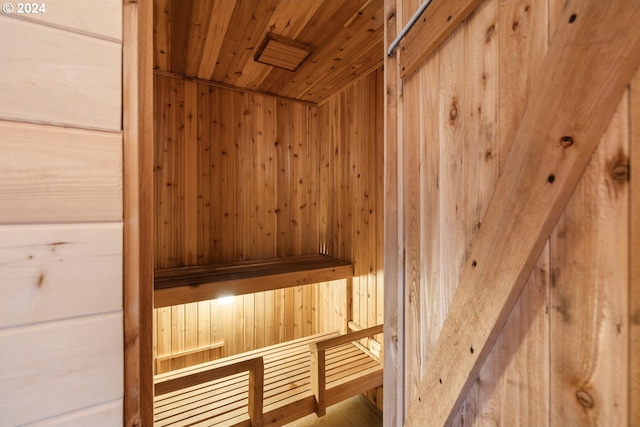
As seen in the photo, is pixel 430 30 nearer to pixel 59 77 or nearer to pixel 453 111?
pixel 453 111

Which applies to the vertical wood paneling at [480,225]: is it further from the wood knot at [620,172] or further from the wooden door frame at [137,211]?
the wooden door frame at [137,211]

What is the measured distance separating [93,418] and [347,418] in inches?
112

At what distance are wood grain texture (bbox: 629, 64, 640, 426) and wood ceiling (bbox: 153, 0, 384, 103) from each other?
5.94ft

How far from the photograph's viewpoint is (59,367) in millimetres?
473

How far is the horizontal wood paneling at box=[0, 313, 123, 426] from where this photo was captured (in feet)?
1.47

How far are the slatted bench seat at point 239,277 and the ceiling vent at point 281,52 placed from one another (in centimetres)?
206

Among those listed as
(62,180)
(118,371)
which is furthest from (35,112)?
(118,371)

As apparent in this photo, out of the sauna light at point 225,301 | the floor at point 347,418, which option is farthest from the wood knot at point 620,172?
the sauna light at point 225,301

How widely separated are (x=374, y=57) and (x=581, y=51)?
231 cm

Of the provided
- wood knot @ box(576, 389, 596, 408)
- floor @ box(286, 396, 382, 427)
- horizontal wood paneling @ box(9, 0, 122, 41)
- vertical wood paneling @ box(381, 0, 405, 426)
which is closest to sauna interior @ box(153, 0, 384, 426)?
floor @ box(286, 396, 382, 427)

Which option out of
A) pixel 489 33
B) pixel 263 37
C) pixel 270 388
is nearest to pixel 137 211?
pixel 489 33

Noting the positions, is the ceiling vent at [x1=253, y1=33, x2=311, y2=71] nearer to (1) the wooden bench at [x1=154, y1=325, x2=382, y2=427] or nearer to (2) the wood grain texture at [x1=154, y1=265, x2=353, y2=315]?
(2) the wood grain texture at [x1=154, y1=265, x2=353, y2=315]

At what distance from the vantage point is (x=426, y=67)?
806 millimetres

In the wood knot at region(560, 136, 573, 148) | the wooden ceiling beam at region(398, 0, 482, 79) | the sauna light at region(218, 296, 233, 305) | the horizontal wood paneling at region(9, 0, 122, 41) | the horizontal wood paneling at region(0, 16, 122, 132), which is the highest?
the wooden ceiling beam at region(398, 0, 482, 79)
